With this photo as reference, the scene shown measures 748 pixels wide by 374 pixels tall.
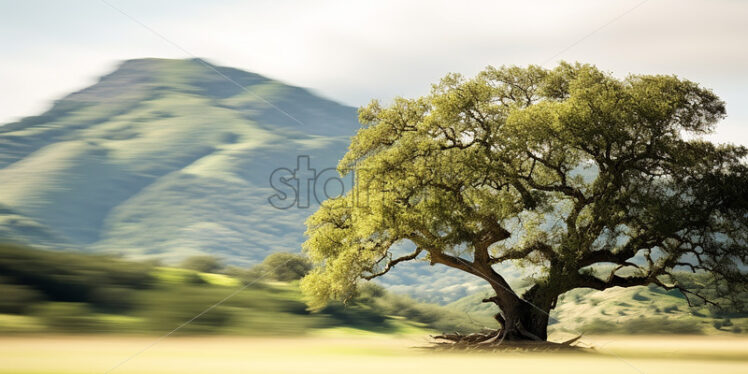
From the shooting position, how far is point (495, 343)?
21.6 metres

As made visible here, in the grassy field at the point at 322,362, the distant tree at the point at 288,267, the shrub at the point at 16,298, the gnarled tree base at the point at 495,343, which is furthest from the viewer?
the distant tree at the point at 288,267

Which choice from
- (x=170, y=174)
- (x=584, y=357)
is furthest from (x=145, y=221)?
(x=584, y=357)

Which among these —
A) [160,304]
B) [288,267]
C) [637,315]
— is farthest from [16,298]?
[637,315]

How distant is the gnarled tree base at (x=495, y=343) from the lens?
20922mm

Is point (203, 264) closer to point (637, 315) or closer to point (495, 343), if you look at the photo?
point (495, 343)

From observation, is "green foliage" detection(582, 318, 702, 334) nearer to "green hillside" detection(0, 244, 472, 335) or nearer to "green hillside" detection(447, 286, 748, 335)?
"green hillside" detection(447, 286, 748, 335)

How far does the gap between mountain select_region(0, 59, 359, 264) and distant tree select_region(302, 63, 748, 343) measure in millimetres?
40367

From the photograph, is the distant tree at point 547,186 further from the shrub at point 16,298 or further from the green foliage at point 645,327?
the green foliage at point 645,327

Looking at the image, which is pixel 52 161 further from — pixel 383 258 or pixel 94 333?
pixel 383 258

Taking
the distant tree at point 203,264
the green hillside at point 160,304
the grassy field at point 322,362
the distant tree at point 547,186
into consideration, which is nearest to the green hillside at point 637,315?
the green hillside at point 160,304

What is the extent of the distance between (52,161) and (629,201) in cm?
10754

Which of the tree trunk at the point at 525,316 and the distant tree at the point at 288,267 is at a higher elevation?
the distant tree at the point at 288,267

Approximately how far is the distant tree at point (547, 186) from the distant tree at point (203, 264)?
19556 mm

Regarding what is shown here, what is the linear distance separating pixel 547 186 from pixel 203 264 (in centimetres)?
2648
